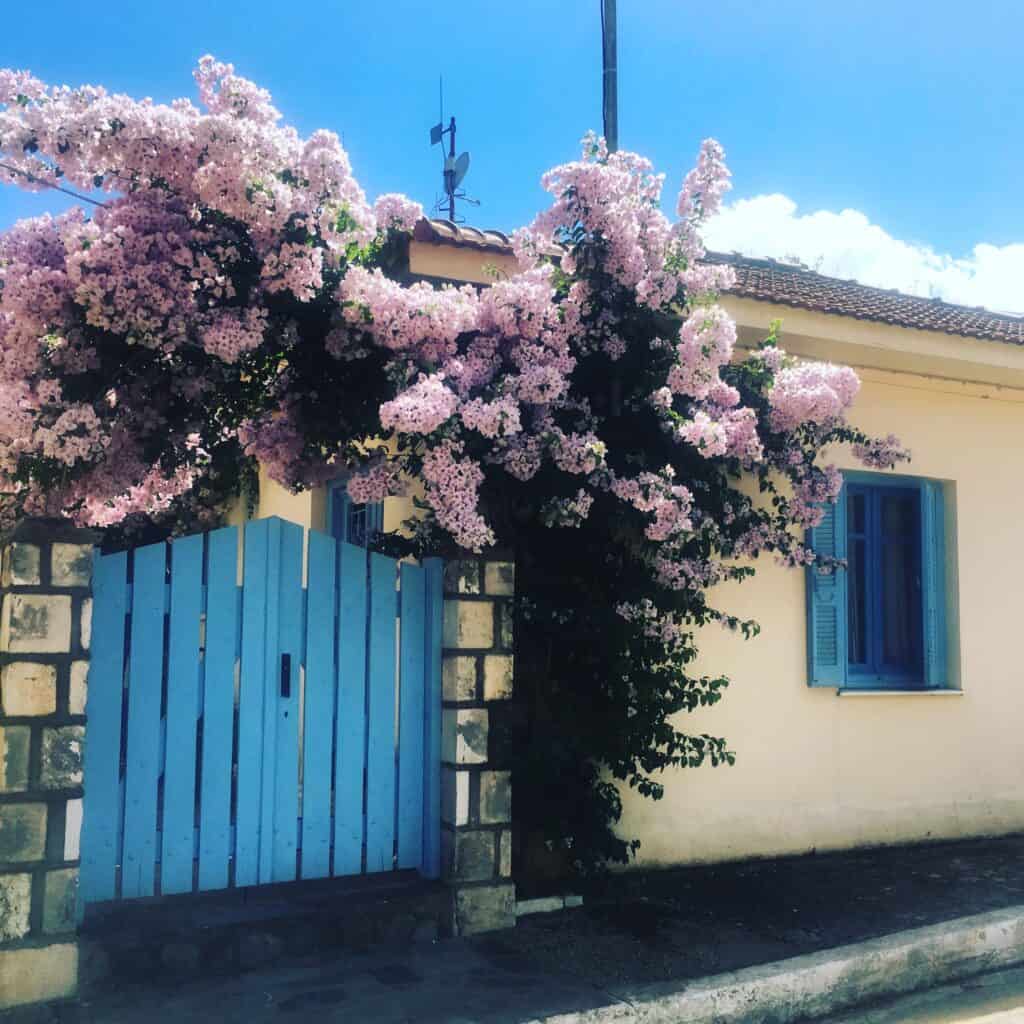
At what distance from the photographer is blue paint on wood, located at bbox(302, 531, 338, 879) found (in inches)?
194

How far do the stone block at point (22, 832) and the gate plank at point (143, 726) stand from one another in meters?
0.48

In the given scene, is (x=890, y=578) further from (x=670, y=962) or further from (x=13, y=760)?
(x=13, y=760)

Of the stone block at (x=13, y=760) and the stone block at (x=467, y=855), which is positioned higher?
the stone block at (x=13, y=760)

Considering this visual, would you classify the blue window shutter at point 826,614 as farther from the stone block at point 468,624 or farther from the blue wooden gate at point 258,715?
the blue wooden gate at point 258,715

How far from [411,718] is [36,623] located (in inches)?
70.7

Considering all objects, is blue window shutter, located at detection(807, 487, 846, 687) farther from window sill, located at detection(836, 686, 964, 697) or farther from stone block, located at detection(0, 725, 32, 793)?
stone block, located at detection(0, 725, 32, 793)

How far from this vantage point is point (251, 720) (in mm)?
4793

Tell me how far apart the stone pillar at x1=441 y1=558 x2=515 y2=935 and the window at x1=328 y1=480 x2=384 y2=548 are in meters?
1.90

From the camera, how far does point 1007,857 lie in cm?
693

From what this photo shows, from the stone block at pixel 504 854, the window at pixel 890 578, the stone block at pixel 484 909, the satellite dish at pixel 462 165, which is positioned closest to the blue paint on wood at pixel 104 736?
the stone block at pixel 484 909

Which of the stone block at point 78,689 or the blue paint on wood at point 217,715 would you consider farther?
the blue paint on wood at point 217,715

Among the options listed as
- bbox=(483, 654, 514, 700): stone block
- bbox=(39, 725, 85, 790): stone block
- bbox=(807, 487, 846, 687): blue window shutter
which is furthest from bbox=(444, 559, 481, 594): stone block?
bbox=(807, 487, 846, 687): blue window shutter

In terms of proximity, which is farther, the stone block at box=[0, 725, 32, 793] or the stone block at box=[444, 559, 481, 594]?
the stone block at box=[444, 559, 481, 594]

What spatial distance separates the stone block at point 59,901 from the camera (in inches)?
161
